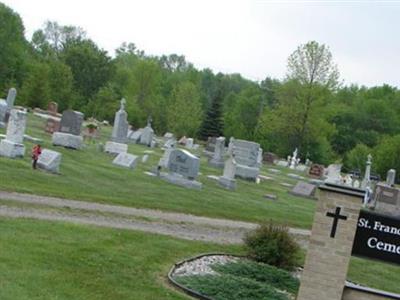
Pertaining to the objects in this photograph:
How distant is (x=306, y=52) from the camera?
56000mm

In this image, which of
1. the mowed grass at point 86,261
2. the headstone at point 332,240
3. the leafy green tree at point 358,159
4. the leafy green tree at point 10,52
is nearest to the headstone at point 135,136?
the leafy green tree at point 358,159

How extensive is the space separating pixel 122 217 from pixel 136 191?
Result: 207 inches

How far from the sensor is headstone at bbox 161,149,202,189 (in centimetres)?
2508

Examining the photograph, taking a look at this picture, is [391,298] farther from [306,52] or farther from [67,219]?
[306,52]

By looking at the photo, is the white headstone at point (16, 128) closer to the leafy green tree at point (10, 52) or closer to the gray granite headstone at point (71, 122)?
the gray granite headstone at point (71, 122)

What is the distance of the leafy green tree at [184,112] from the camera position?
6875 cm

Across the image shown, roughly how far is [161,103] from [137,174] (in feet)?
165

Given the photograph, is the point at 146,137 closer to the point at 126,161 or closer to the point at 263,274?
the point at 126,161

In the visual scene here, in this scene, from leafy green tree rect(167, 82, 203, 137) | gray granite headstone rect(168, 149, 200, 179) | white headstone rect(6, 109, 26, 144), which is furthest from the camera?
leafy green tree rect(167, 82, 203, 137)

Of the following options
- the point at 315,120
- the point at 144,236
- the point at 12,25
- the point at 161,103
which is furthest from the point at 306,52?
the point at 144,236

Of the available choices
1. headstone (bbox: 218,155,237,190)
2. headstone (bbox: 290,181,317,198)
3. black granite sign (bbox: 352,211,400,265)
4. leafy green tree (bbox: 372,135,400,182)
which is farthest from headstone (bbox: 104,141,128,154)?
leafy green tree (bbox: 372,135,400,182)

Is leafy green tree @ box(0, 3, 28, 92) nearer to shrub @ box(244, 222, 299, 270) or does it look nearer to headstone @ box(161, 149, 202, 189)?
headstone @ box(161, 149, 202, 189)

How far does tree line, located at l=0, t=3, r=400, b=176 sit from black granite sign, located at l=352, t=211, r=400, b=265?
1850 inches

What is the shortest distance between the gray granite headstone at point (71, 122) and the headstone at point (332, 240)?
21871mm
